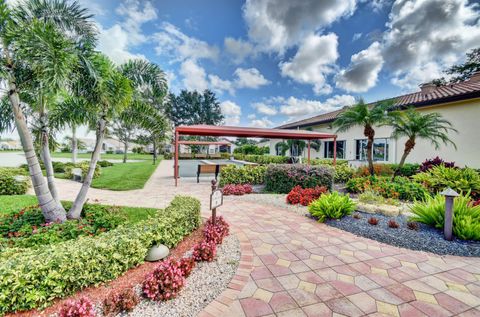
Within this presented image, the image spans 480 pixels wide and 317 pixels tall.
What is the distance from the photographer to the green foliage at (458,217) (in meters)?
4.00

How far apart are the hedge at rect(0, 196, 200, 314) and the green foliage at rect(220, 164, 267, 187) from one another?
6.05m

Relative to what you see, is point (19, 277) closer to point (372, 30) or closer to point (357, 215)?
point (357, 215)

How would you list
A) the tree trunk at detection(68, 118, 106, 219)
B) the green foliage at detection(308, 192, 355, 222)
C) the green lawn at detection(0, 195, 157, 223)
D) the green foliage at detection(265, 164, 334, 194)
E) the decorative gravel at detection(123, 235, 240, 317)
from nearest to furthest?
the decorative gravel at detection(123, 235, 240, 317) → the tree trunk at detection(68, 118, 106, 219) → the green foliage at detection(308, 192, 355, 222) → the green lawn at detection(0, 195, 157, 223) → the green foliage at detection(265, 164, 334, 194)

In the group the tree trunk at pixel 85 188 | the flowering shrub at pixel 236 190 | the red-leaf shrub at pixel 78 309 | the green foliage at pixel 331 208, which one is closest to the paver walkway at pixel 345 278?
the green foliage at pixel 331 208

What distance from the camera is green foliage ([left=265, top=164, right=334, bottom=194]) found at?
27.8 ft

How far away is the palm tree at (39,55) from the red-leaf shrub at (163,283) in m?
3.27

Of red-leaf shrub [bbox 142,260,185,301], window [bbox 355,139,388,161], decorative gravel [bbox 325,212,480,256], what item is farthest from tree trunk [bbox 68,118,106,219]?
window [bbox 355,139,388,161]

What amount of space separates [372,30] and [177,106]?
126 feet

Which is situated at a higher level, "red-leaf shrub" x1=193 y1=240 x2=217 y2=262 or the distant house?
the distant house

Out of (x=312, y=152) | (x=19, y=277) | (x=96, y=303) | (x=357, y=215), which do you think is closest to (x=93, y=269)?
(x=96, y=303)

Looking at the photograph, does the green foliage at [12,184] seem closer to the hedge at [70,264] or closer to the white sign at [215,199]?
the hedge at [70,264]

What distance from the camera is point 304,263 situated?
3.34 metres

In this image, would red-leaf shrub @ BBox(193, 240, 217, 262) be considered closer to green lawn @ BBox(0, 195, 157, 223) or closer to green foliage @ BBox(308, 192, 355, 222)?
green lawn @ BBox(0, 195, 157, 223)

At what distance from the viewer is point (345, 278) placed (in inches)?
116
